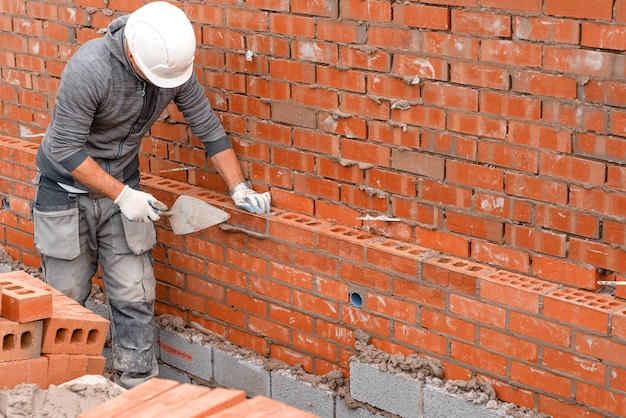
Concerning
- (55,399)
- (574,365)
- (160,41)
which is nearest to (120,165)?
(160,41)

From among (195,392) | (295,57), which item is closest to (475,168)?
(295,57)

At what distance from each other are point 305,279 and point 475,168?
1.09 metres

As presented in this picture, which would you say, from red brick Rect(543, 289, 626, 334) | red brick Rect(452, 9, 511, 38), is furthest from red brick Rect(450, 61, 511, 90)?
red brick Rect(543, 289, 626, 334)

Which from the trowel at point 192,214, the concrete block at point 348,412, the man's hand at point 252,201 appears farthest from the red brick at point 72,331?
the concrete block at point 348,412

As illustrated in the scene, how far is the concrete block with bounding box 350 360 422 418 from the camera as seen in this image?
4.45 meters

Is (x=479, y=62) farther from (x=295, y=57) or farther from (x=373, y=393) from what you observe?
(x=373, y=393)

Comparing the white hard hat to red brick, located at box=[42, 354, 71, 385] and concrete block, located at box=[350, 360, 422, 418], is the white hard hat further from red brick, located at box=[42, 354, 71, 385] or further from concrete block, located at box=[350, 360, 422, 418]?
concrete block, located at box=[350, 360, 422, 418]

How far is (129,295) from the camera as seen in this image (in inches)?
202

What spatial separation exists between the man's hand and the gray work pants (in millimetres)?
465

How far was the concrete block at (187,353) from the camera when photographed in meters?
5.38

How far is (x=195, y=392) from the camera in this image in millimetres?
3357

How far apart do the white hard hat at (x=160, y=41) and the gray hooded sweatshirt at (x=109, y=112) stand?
117mm

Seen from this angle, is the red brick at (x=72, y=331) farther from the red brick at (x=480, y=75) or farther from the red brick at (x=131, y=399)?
the red brick at (x=480, y=75)

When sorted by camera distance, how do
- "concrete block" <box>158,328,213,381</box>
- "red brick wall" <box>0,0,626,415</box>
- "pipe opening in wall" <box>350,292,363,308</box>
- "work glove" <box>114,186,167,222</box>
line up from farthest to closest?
"concrete block" <box>158,328,213,381</box> < "work glove" <box>114,186,167,222</box> < "pipe opening in wall" <box>350,292,363,308</box> < "red brick wall" <box>0,0,626,415</box>
